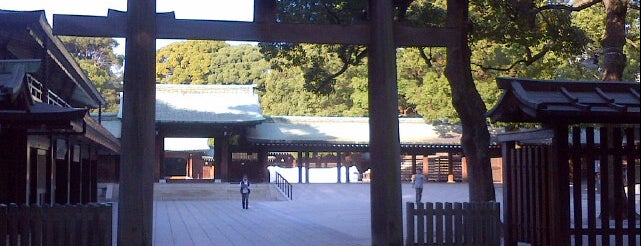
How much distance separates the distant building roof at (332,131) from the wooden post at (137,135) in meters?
33.3

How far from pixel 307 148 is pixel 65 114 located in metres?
34.7

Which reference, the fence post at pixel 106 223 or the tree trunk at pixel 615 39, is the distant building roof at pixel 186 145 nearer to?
the tree trunk at pixel 615 39

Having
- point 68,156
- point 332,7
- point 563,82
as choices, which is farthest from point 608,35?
point 68,156

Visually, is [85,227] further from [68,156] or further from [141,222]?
[68,156]

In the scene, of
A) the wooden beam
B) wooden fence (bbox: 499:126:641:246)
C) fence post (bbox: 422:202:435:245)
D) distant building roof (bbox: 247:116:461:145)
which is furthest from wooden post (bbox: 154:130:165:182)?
wooden fence (bbox: 499:126:641:246)

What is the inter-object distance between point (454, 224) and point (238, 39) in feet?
14.9

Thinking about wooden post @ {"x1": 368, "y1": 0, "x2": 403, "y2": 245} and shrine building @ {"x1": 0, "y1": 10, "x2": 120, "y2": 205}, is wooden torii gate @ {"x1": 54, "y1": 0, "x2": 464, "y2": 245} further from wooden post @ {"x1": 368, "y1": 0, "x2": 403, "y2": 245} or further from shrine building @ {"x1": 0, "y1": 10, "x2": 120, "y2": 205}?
shrine building @ {"x1": 0, "y1": 10, "x2": 120, "y2": 205}

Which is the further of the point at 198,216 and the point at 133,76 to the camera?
the point at 198,216

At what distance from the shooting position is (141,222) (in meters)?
10.4

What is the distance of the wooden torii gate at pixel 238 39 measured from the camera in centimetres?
1038

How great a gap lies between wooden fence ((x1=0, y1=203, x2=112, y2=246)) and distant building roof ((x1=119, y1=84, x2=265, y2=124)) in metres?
32.6

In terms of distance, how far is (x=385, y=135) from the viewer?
1128cm

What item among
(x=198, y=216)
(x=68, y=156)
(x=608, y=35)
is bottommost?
(x=198, y=216)

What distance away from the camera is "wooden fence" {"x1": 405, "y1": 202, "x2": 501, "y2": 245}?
11656mm
